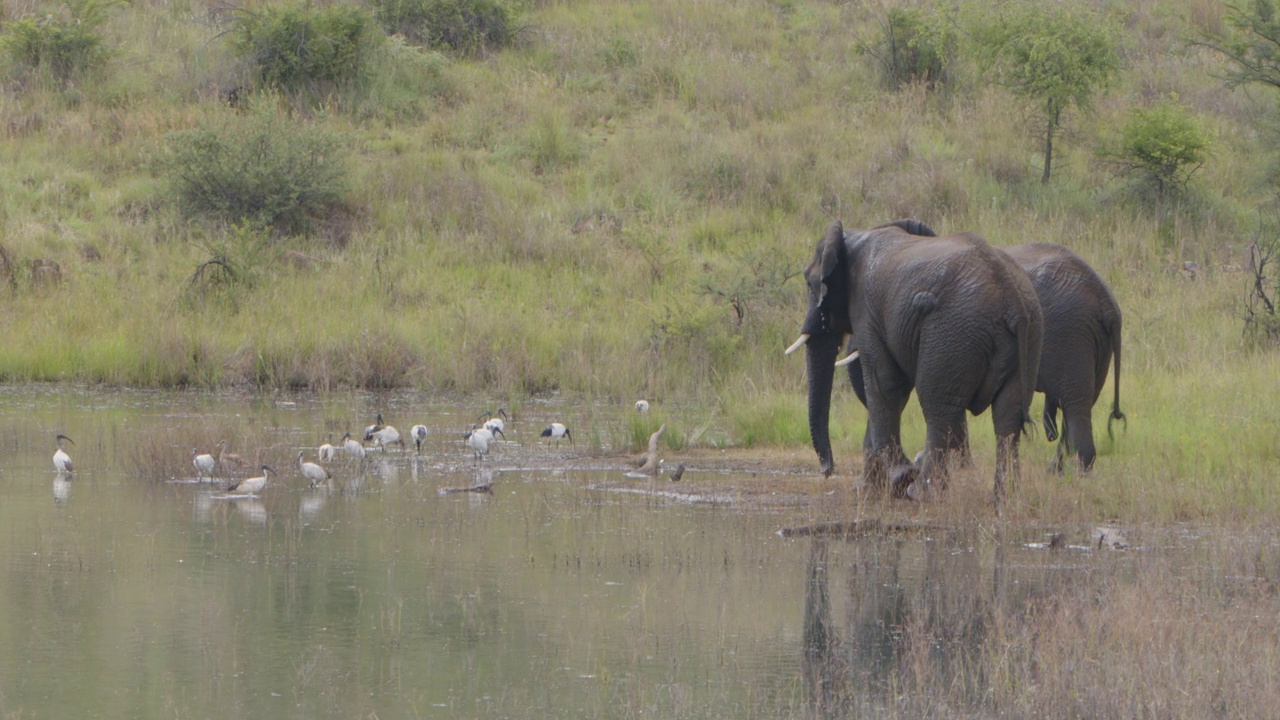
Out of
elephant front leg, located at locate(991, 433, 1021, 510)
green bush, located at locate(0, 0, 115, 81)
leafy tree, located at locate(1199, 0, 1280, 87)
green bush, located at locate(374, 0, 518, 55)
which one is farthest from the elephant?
green bush, located at locate(374, 0, 518, 55)

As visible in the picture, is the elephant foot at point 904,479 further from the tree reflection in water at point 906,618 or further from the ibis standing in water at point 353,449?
the ibis standing in water at point 353,449

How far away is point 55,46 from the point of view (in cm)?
2772

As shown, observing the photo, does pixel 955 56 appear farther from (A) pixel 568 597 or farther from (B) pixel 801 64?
(A) pixel 568 597

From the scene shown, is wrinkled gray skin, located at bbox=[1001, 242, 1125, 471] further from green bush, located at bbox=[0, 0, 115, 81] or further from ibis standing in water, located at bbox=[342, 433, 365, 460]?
green bush, located at bbox=[0, 0, 115, 81]

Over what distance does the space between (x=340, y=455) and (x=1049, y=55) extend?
15160 mm

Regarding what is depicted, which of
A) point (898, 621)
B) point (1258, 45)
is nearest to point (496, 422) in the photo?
point (898, 621)

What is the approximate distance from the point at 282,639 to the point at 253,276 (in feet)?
47.0

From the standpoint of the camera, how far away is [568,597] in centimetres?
850

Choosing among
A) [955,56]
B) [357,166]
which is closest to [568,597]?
[357,166]

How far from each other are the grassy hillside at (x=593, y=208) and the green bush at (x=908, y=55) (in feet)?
1.09

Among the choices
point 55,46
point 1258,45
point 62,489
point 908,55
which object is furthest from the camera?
point 908,55

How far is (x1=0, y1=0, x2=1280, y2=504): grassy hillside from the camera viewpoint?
19.0 meters

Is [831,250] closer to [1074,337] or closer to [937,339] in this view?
[937,339]

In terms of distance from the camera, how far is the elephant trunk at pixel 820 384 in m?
12.1
